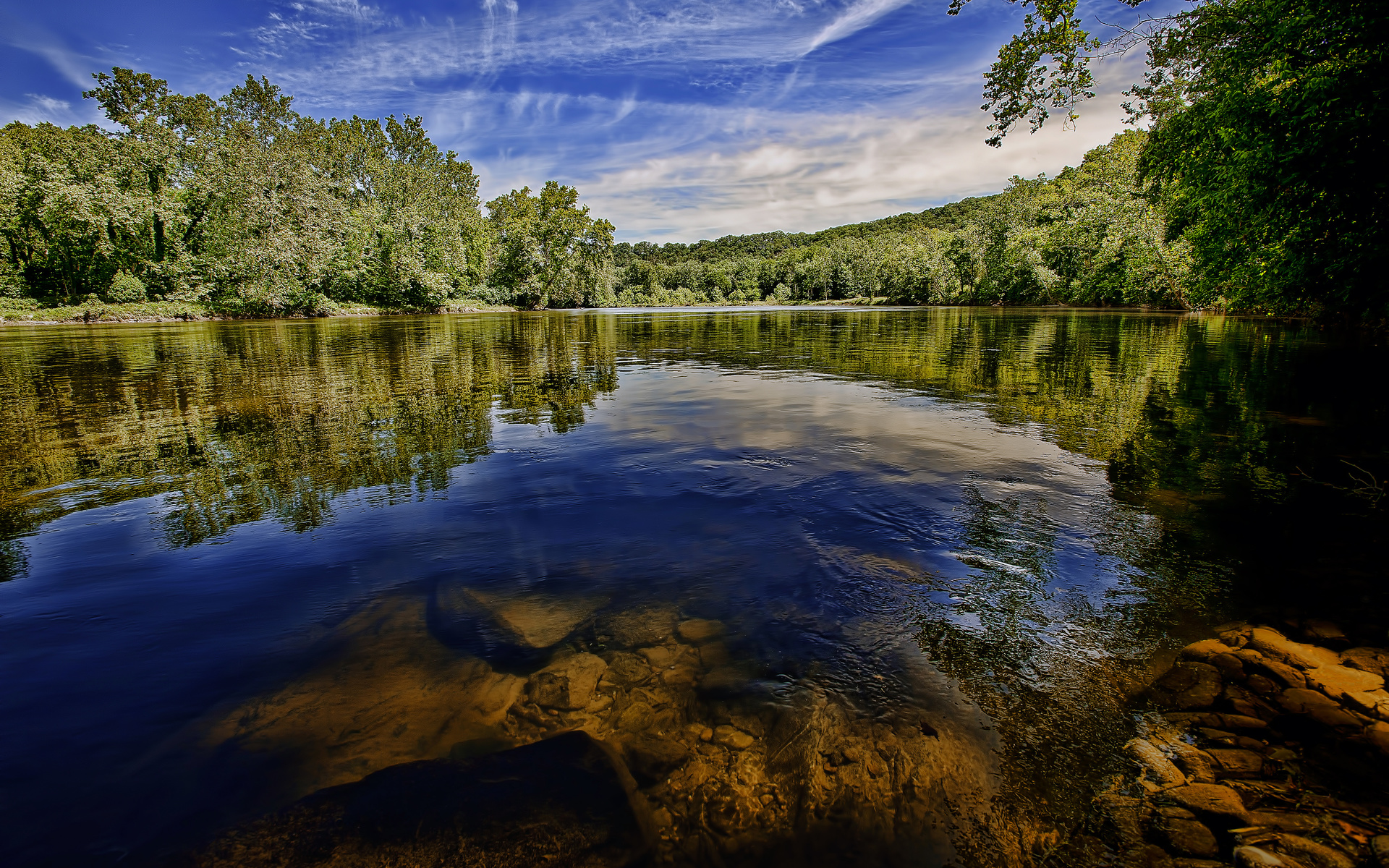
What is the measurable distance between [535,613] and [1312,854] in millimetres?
4565

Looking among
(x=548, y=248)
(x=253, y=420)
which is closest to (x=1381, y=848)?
(x=253, y=420)

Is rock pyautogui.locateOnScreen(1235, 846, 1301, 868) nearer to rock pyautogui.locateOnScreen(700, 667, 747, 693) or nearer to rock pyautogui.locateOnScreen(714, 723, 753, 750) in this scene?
rock pyautogui.locateOnScreen(714, 723, 753, 750)

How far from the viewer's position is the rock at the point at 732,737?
340 centimetres

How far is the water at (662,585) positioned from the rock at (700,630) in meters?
0.09

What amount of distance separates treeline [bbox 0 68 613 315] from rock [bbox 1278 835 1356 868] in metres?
66.5

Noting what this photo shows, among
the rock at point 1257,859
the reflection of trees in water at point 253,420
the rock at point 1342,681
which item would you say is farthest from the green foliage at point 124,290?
the rock at point 1342,681

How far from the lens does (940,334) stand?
33594 millimetres

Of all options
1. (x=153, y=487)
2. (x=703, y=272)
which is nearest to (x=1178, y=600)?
(x=153, y=487)

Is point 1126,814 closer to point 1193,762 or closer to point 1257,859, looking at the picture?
point 1257,859

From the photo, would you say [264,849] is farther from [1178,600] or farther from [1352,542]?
[1352,542]

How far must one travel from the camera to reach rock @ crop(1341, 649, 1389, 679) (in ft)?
12.6

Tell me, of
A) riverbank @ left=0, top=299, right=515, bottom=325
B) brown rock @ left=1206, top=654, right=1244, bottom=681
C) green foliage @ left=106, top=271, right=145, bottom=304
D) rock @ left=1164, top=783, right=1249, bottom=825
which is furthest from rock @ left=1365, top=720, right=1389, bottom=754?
green foliage @ left=106, top=271, right=145, bottom=304

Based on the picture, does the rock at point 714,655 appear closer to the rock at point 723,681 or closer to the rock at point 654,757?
the rock at point 723,681

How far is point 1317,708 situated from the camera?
3.49 meters
